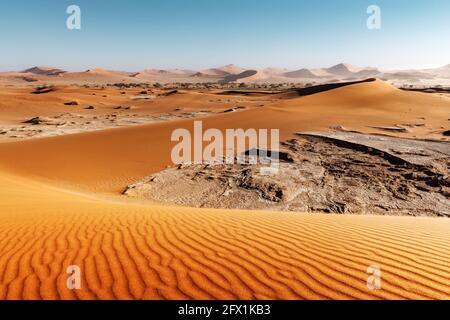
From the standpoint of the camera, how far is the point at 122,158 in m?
15.3

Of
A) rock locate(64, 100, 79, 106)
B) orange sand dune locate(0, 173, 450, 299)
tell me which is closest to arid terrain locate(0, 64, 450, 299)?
orange sand dune locate(0, 173, 450, 299)

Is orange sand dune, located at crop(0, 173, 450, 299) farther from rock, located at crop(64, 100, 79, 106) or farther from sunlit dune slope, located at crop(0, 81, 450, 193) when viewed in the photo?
rock, located at crop(64, 100, 79, 106)

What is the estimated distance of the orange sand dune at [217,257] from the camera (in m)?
3.23

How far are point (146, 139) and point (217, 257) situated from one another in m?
14.4

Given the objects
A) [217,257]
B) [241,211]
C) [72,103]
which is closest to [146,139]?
[241,211]

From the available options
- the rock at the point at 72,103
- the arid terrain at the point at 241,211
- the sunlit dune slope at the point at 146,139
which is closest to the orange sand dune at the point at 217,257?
the arid terrain at the point at 241,211

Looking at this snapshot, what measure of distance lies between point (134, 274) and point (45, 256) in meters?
1.26

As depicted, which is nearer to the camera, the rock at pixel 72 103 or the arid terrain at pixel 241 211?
the arid terrain at pixel 241 211

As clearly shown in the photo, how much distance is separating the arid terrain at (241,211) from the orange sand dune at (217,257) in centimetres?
2

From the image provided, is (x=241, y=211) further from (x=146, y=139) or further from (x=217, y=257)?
(x=146, y=139)

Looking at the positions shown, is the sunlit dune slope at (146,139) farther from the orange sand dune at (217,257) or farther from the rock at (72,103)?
the rock at (72,103)

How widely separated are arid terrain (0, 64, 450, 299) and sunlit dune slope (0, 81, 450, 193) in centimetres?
10

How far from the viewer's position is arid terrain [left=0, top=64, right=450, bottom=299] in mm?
3424

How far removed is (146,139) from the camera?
17812mm
